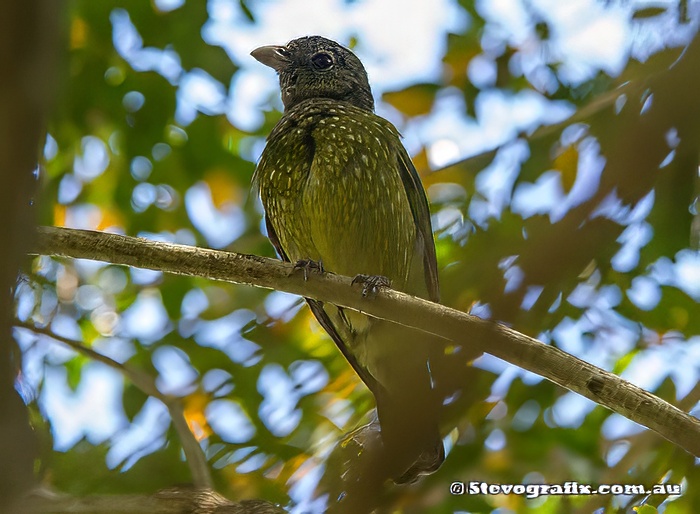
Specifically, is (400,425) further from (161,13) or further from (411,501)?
(161,13)

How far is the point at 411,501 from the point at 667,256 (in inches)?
88.6

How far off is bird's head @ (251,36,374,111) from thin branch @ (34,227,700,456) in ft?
6.16

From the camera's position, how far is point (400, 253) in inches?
156

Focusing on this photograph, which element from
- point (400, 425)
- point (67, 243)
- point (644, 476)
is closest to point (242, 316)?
point (67, 243)

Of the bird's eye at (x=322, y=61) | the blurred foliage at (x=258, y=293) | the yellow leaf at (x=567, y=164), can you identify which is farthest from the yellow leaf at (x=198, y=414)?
the bird's eye at (x=322, y=61)

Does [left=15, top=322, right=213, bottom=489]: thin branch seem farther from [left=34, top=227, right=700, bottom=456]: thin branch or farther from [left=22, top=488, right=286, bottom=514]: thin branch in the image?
[left=34, top=227, right=700, bottom=456]: thin branch

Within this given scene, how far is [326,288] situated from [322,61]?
2.17 metres

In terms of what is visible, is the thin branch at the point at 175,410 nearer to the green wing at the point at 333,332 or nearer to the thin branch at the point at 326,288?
the thin branch at the point at 326,288

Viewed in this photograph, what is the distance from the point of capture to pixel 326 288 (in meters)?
3.14

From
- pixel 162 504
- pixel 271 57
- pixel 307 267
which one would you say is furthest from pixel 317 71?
pixel 162 504

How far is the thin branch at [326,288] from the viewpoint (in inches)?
98.5

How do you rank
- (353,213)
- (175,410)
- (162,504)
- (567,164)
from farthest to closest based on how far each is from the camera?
(353,213) → (567,164) → (175,410) → (162,504)

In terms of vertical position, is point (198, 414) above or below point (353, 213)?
below

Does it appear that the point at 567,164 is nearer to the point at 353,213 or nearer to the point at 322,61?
the point at 353,213
